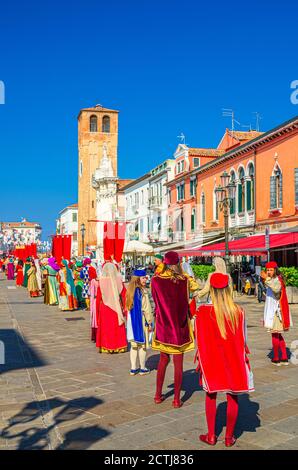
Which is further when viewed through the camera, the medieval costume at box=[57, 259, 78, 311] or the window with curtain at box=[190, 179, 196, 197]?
the window with curtain at box=[190, 179, 196, 197]

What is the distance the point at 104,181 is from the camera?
6894cm

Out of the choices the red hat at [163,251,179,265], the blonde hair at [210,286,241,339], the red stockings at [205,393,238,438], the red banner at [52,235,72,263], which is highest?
the red banner at [52,235,72,263]

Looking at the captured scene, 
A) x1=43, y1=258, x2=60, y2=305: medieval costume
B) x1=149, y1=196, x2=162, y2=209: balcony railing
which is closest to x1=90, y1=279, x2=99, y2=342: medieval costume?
x1=43, y1=258, x2=60, y2=305: medieval costume

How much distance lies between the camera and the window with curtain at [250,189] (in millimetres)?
27719

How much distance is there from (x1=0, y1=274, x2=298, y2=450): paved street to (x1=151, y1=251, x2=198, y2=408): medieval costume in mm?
442

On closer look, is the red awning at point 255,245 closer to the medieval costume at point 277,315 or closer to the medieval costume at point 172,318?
the medieval costume at point 277,315

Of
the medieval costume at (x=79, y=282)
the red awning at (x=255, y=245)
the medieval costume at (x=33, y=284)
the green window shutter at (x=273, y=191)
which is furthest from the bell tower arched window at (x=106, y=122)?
the medieval costume at (x=79, y=282)

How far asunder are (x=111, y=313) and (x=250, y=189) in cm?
2018

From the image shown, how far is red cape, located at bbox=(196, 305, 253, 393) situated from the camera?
4.65 m

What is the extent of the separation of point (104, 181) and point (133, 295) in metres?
62.1

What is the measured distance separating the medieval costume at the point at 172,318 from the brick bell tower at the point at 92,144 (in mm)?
71023

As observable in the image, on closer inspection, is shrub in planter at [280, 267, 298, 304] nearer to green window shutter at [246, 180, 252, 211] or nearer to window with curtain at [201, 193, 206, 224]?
green window shutter at [246, 180, 252, 211]
